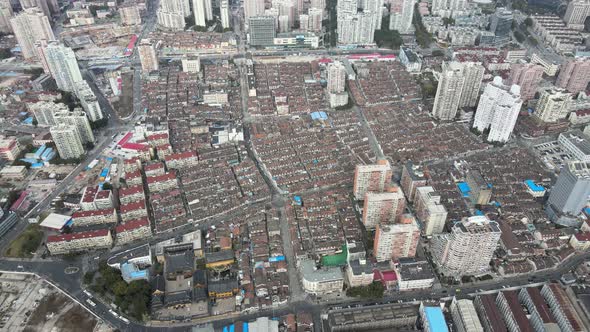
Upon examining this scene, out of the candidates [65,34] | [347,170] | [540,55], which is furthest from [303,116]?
[65,34]

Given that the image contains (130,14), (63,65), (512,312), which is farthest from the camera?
(130,14)

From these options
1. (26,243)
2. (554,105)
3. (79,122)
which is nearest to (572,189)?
(554,105)

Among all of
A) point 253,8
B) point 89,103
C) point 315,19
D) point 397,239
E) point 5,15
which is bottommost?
point 397,239

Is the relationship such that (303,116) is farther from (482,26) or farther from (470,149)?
(482,26)

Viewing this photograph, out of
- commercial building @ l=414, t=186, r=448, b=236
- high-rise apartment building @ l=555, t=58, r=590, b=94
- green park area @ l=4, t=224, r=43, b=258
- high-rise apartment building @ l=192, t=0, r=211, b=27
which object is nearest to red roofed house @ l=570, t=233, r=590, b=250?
commercial building @ l=414, t=186, r=448, b=236

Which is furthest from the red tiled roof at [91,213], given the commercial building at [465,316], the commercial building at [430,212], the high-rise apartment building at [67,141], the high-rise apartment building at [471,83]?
the high-rise apartment building at [471,83]

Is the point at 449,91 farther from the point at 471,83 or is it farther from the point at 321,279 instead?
the point at 321,279
